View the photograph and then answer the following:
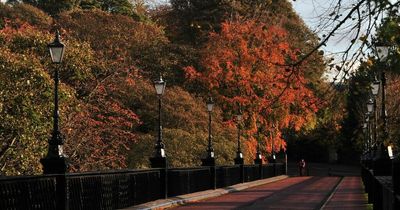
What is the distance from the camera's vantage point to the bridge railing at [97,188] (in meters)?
13.0

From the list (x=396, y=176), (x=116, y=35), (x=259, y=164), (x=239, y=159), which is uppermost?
(x=116, y=35)

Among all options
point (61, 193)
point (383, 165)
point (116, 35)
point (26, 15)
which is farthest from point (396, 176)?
point (26, 15)

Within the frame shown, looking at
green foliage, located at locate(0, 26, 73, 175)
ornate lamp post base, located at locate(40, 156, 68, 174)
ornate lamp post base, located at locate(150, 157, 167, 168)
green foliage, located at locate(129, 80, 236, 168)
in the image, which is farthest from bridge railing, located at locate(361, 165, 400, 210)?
green foliage, located at locate(129, 80, 236, 168)

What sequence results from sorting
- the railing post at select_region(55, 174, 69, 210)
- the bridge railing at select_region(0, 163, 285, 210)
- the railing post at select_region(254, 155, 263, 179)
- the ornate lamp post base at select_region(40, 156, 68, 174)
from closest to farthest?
the bridge railing at select_region(0, 163, 285, 210) < the railing post at select_region(55, 174, 69, 210) < the ornate lamp post base at select_region(40, 156, 68, 174) < the railing post at select_region(254, 155, 263, 179)

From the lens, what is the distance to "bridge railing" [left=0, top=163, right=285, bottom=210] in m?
13.0

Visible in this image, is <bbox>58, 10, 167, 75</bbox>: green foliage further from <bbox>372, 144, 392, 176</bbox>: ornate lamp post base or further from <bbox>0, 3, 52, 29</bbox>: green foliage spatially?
<bbox>372, 144, 392, 176</bbox>: ornate lamp post base

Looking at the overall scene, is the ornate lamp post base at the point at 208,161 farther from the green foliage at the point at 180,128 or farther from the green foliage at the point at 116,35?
the green foliage at the point at 116,35


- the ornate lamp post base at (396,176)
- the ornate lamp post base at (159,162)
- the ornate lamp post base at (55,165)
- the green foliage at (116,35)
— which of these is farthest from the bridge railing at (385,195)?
the green foliage at (116,35)

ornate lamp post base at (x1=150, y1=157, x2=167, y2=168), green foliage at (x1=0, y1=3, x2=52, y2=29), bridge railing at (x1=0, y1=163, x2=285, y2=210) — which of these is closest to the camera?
bridge railing at (x1=0, y1=163, x2=285, y2=210)

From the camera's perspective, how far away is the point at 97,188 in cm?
1764

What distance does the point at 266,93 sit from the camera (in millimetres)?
51688

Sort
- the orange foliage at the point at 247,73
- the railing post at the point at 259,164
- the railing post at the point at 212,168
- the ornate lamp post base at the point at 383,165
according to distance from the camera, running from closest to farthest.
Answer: the ornate lamp post base at the point at 383,165 → the railing post at the point at 212,168 → the orange foliage at the point at 247,73 → the railing post at the point at 259,164

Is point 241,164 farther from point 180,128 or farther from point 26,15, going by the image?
point 26,15

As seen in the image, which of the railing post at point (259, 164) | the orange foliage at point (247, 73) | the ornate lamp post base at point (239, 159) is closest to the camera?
the ornate lamp post base at point (239, 159)
